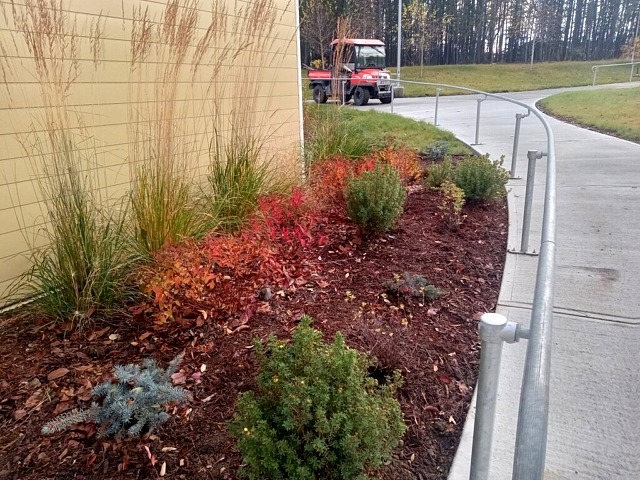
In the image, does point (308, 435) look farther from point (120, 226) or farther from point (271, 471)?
point (120, 226)

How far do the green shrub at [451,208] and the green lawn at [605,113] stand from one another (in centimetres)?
638

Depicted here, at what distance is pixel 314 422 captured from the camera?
1754 millimetres

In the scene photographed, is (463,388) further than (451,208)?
No

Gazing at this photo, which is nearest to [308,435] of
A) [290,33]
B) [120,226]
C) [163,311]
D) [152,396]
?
[152,396]

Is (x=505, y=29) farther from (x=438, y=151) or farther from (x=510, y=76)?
(x=438, y=151)

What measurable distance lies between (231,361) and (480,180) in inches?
141

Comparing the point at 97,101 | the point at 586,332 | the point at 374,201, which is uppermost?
the point at 97,101

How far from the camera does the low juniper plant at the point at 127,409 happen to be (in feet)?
7.18

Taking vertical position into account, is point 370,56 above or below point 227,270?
above

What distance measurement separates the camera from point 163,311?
9.86 ft

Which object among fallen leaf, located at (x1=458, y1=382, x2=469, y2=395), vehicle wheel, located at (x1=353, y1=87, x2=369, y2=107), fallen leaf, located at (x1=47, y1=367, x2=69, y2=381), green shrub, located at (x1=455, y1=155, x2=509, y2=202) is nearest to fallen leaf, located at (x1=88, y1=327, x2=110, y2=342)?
fallen leaf, located at (x1=47, y1=367, x2=69, y2=381)

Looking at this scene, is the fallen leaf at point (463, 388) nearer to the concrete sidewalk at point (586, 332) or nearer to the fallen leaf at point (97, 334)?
the concrete sidewalk at point (586, 332)

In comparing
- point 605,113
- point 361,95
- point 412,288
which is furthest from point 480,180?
point 361,95

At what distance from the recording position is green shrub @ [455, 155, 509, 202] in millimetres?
5258
